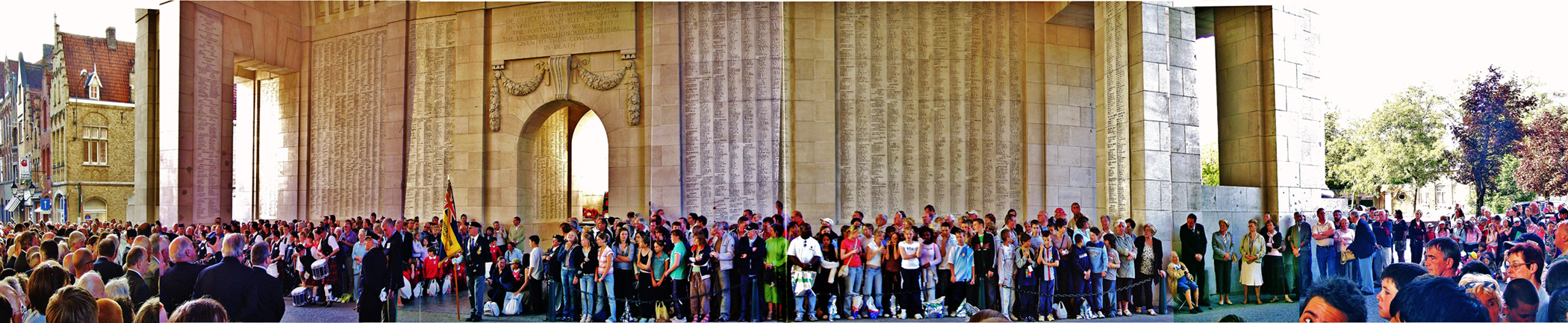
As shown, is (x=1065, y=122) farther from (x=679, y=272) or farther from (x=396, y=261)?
(x=396, y=261)

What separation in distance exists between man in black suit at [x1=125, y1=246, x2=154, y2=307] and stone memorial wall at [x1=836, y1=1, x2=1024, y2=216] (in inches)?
416

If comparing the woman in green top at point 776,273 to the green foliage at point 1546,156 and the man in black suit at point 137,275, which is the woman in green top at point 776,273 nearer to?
the man in black suit at point 137,275

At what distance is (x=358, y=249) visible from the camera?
10734 millimetres

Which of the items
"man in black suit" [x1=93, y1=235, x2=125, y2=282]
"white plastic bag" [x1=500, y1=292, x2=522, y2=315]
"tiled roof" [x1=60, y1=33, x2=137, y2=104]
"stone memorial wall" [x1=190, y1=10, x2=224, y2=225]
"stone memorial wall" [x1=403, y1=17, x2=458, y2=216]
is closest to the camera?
"man in black suit" [x1=93, y1=235, x2=125, y2=282]

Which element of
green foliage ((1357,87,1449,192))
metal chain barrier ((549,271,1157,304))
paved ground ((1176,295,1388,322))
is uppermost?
green foliage ((1357,87,1449,192))

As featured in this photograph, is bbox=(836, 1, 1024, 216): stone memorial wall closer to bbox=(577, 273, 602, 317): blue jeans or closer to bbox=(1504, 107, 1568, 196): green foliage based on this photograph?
bbox=(577, 273, 602, 317): blue jeans

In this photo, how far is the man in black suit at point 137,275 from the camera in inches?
241

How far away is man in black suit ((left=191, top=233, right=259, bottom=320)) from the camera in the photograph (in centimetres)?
564

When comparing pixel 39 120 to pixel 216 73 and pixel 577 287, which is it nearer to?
pixel 216 73

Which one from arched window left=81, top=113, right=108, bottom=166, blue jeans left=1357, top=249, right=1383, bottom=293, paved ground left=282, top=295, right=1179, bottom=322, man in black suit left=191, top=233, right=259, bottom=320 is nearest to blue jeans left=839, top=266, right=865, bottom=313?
paved ground left=282, top=295, right=1179, bottom=322

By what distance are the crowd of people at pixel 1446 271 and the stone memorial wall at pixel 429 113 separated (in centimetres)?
1621

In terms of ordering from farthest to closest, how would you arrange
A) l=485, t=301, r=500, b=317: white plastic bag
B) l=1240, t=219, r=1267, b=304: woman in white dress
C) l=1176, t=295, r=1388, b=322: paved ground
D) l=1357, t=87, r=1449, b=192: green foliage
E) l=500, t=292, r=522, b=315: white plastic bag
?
l=1357, t=87, r=1449, b=192: green foliage → l=1240, t=219, r=1267, b=304: woman in white dress → l=485, t=301, r=500, b=317: white plastic bag → l=500, t=292, r=522, b=315: white plastic bag → l=1176, t=295, r=1388, b=322: paved ground

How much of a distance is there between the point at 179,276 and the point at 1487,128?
1586 centimetres

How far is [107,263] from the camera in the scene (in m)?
6.51
